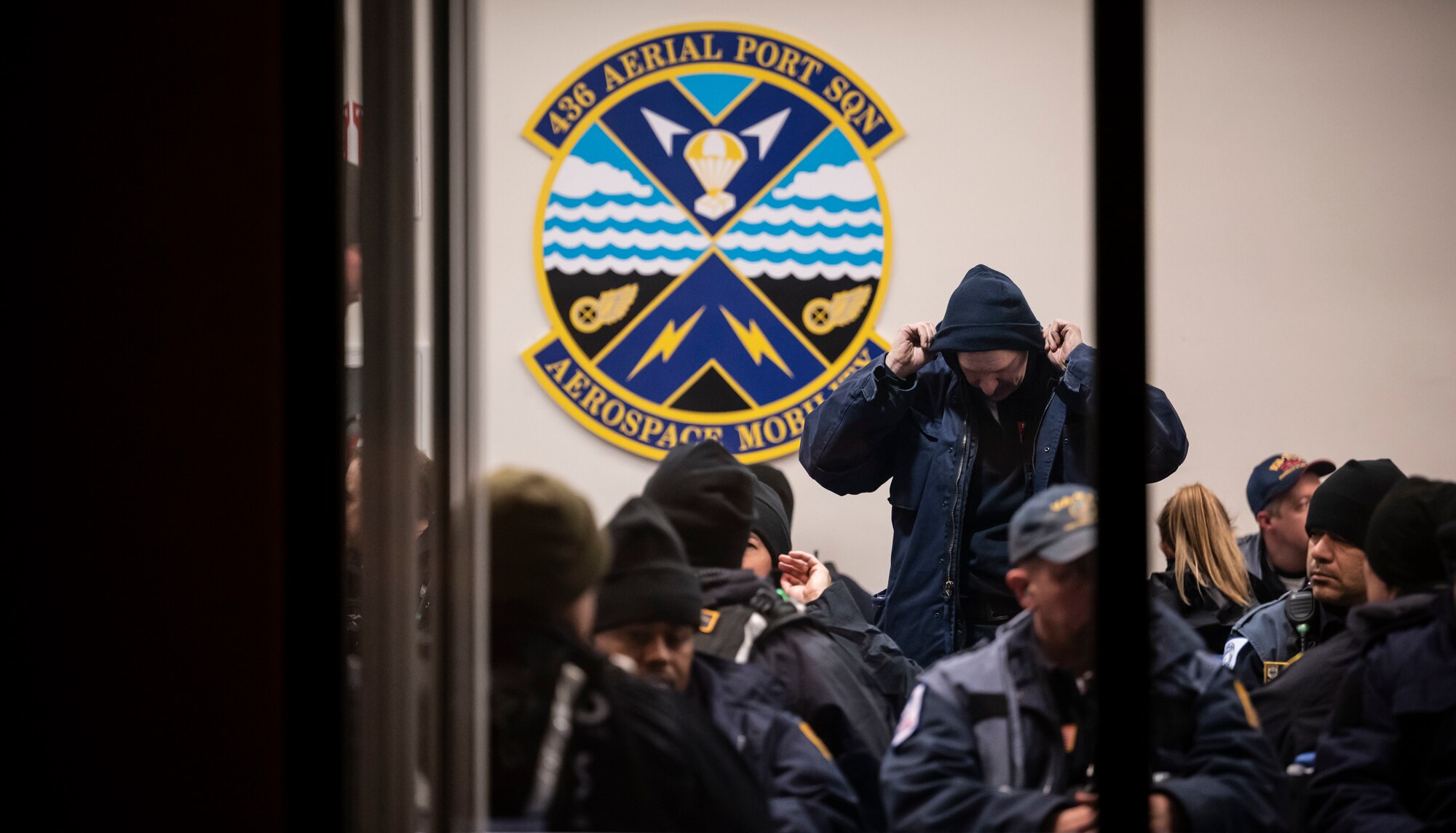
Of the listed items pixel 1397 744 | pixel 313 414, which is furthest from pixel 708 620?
pixel 1397 744

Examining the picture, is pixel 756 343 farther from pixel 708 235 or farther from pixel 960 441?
pixel 960 441

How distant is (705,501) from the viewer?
2029 mm

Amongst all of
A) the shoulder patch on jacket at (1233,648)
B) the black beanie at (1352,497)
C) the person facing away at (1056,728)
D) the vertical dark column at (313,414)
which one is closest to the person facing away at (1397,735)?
the person facing away at (1056,728)

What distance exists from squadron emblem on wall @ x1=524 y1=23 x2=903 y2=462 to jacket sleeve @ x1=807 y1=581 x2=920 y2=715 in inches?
31.5

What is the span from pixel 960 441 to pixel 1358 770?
979 millimetres

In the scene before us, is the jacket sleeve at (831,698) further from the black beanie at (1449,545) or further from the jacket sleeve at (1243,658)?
the black beanie at (1449,545)

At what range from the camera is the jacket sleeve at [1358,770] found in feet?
5.50

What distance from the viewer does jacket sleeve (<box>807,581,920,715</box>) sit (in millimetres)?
2098

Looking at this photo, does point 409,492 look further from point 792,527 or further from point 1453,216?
point 1453,216

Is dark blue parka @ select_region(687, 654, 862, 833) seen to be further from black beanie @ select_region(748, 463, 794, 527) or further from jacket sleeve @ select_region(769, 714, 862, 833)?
black beanie @ select_region(748, 463, 794, 527)

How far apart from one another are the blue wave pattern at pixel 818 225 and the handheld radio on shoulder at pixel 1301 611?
1.32m

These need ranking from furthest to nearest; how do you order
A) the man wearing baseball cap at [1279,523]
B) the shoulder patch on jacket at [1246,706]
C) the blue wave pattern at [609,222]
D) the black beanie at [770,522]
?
the blue wave pattern at [609,222]
the man wearing baseball cap at [1279,523]
the black beanie at [770,522]
the shoulder patch on jacket at [1246,706]

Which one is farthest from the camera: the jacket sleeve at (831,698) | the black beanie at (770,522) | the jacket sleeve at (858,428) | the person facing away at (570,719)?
the jacket sleeve at (858,428)

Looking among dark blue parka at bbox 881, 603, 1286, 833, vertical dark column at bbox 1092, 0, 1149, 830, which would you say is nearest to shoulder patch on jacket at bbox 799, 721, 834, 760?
dark blue parka at bbox 881, 603, 1286, 833
